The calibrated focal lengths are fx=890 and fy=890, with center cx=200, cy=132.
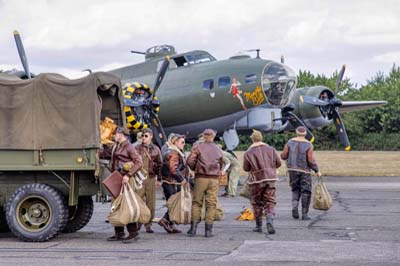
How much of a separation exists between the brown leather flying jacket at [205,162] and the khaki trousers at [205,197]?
4.1 inches

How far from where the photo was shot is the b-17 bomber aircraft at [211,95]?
2770 cm

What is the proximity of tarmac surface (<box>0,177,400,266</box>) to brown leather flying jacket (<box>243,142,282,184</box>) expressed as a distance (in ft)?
3.06

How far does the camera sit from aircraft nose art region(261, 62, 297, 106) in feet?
92.4

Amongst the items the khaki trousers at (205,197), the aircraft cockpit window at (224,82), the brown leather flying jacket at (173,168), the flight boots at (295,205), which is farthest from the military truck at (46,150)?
the aircraft cockpit window at (224,82)

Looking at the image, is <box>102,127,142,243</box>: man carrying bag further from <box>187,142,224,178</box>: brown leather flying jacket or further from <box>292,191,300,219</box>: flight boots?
<box>292,191,300,219</box>: flight boots

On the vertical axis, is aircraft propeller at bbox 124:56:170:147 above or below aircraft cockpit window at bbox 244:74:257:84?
below

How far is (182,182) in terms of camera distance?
48.7 ft

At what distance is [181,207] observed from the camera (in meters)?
14.5

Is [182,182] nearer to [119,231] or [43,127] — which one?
[119,231]

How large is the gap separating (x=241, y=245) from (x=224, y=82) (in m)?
15.8

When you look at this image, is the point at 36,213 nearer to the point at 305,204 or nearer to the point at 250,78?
the point at 305,204

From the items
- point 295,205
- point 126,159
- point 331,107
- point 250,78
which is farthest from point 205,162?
point 331,107

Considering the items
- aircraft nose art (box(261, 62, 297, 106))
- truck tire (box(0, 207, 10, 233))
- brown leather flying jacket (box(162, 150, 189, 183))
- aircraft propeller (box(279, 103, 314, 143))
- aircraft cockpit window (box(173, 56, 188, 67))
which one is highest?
aircraft cockpit window (box(173, 56, 188, 67))

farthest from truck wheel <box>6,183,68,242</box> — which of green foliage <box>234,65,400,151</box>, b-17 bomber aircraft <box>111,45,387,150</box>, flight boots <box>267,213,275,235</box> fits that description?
green foliage <box>234,65,400,151</box>
